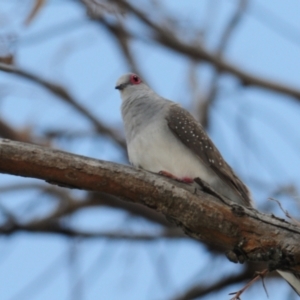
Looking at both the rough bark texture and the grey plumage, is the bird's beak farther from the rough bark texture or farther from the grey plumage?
the rough bark texture

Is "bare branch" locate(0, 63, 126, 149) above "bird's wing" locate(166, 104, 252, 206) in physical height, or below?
above

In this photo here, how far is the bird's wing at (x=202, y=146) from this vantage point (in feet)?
15.7

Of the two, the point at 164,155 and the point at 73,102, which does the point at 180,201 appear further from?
the point at 73,102

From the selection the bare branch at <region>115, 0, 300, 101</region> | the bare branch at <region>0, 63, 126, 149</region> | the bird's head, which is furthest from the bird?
the bare branch at <region>0, 63, 126, 149</region>

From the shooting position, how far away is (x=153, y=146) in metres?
4.79

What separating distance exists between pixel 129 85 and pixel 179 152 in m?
1.04

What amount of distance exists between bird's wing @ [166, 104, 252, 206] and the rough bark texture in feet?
2.77

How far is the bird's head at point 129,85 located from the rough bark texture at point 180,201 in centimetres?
180

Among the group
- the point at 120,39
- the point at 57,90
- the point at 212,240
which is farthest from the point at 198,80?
the point at 212,240

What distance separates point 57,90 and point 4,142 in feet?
13.5

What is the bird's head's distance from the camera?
5.63 m

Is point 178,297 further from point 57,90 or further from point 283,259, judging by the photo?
point 283,259

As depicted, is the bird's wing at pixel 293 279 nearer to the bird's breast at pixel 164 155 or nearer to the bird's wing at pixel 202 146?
the bird's wing at pixel 202 146

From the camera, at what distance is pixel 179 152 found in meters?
4.85
